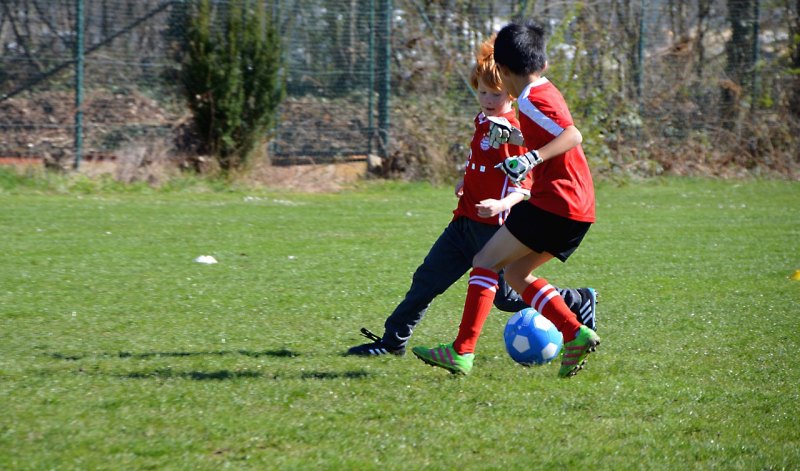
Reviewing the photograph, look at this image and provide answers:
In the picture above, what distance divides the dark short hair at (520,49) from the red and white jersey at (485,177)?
17.7 inches

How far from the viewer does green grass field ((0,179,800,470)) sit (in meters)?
3.64

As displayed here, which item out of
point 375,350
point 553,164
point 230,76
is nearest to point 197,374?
point 375,350

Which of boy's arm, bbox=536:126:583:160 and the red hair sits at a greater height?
the red hair

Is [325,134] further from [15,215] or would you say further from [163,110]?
[15,215]

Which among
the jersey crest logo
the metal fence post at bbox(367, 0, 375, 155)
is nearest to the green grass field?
the jersey crest logo

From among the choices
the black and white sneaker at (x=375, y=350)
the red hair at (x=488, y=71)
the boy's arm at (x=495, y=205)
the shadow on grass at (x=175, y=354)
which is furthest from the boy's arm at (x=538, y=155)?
the shadow on grass at (x=175, y=354)

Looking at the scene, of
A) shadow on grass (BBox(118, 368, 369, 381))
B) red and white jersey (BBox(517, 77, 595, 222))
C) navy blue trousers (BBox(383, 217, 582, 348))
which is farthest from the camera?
navy blue trousers (BBox(383, 217, 582, 348))

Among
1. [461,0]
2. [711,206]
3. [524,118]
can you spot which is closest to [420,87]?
[461,0]

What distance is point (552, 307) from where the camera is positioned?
4801mm

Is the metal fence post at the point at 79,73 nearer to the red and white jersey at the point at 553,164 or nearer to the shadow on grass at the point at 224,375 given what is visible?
the shadow on grass at the point at 224,375

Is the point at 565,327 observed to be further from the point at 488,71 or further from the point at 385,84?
the point at 385,84

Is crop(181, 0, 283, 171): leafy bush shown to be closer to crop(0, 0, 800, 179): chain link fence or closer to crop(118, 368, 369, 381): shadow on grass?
crop(0, 0, 800, 179): chain link fence

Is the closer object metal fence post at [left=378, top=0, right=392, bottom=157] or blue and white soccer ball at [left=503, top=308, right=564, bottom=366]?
blue and white soccer ball at [left=503, top=308, right=564, bottom=366]

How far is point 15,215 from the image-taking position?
36.2 ft
